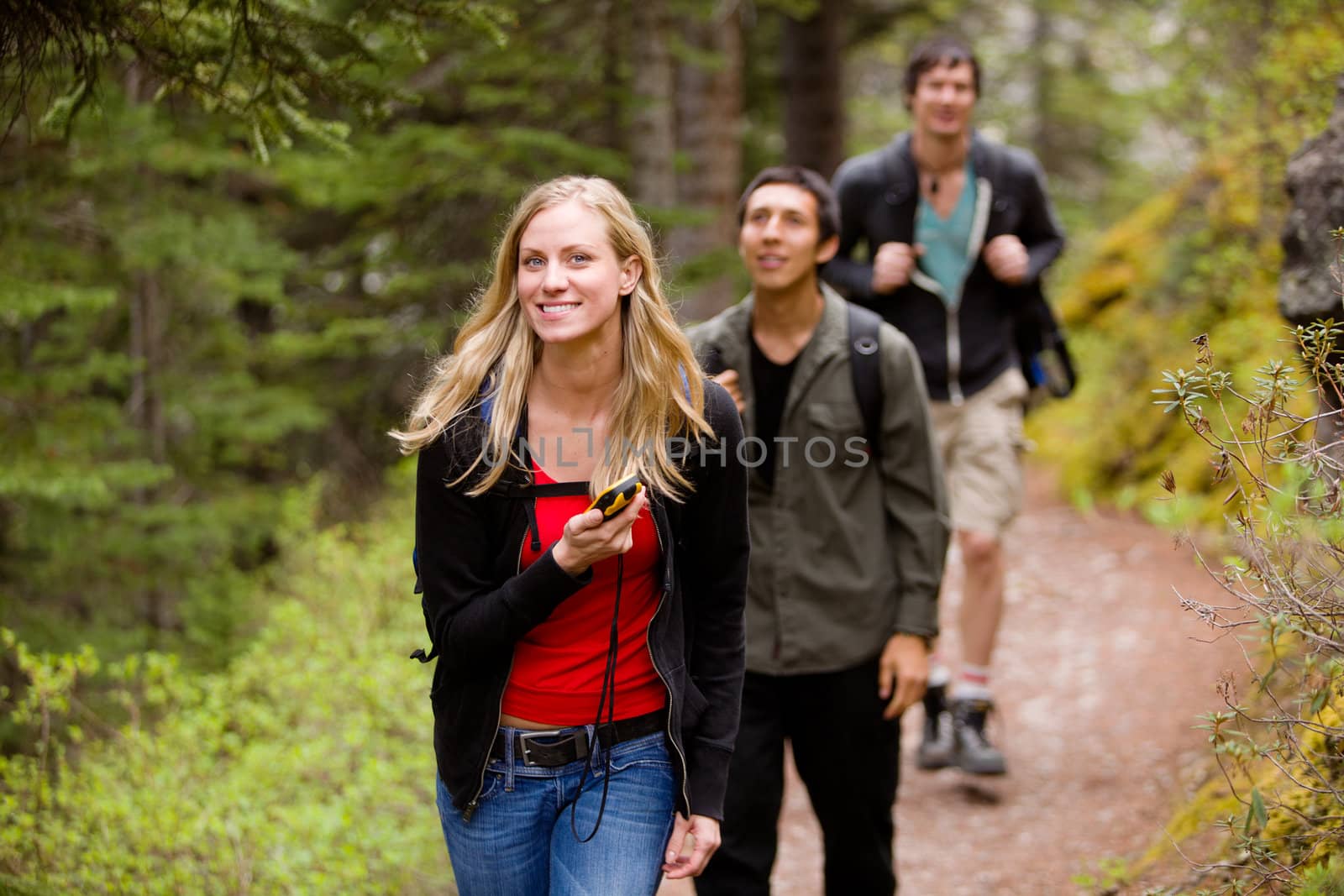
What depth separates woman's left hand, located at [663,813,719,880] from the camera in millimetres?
2592

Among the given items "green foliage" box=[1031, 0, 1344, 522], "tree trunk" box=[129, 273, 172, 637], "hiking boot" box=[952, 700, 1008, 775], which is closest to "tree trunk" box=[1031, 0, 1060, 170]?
"green foliage" box=[1031, 0, 1344, 522]

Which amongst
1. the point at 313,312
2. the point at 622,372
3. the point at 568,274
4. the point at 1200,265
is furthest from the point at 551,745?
the point at 313,312

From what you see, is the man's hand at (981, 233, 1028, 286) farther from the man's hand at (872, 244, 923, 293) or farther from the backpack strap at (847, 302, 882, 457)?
the backpack strap at (847, 302, 882, 457)

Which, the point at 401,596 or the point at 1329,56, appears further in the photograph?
the point at 401,596

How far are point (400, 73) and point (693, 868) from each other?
251 inches

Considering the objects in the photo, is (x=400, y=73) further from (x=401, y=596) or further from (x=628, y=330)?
(x=628, y=330)

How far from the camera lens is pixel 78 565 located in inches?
405

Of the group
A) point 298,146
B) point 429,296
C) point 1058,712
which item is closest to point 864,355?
point 1058,712

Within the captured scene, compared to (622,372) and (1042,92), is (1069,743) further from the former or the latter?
(1042,92)

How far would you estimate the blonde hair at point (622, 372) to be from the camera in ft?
8.23

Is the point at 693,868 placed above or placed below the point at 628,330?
below

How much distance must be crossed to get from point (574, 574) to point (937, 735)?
3721 millimetres

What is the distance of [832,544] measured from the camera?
3688 mm

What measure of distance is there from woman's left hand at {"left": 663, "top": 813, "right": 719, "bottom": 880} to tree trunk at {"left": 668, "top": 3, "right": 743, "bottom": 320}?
6690 millimetres
